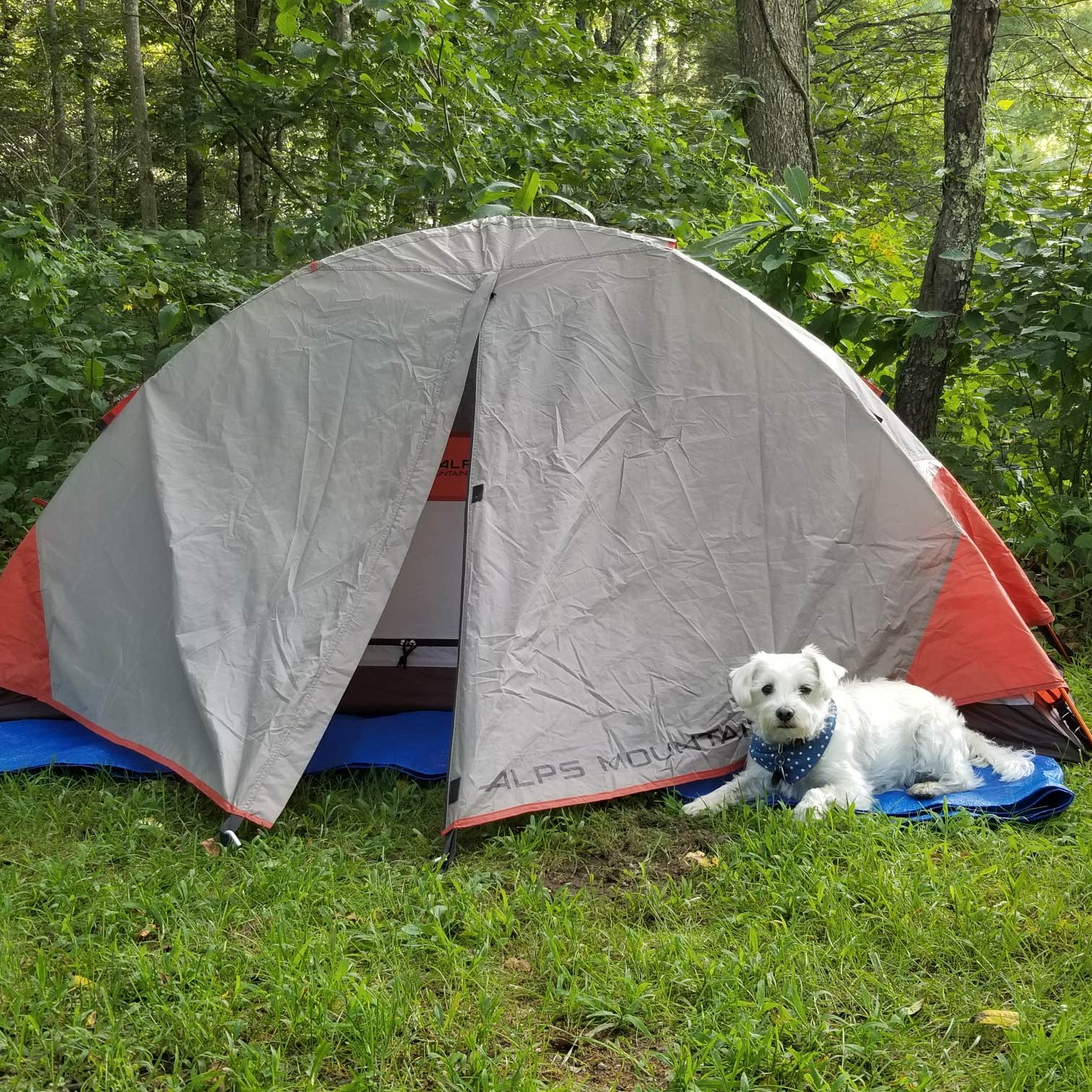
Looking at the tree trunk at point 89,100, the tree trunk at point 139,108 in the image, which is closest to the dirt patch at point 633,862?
the tree trunk at point 139,108

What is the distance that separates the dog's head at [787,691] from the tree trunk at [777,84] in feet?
20.7

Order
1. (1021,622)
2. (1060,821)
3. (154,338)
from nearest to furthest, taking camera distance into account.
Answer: (1060,821) < (1021,622) < (154,338)

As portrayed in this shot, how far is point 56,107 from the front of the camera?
1166cm

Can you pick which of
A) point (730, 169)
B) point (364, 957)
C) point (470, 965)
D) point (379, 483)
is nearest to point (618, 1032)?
point (470, 965)

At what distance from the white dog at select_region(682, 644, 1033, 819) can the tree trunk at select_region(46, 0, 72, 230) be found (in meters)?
8.96

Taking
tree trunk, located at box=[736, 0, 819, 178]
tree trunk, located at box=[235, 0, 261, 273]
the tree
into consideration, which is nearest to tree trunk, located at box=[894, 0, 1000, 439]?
tree trunk, located at box=[736, 0, 819, 178]

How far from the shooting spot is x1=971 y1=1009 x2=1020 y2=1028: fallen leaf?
225 cm

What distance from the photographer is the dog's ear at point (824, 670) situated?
3.21 meters

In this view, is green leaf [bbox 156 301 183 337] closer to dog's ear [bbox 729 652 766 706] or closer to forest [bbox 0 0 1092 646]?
forest [bbox 0 0 1092 646]


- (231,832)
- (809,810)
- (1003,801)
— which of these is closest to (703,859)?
(809,810)

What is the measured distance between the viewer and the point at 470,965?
2.51 metres

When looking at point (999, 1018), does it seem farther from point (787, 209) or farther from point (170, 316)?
point (170, 316)

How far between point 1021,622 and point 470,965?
222 cm

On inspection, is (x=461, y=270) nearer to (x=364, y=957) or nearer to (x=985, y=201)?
(x=364, y=957)
